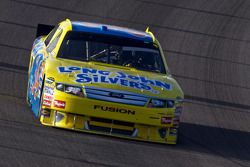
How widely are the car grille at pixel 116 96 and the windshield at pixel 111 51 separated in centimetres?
112

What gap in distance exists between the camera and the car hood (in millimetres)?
10756

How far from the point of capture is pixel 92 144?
9984mm

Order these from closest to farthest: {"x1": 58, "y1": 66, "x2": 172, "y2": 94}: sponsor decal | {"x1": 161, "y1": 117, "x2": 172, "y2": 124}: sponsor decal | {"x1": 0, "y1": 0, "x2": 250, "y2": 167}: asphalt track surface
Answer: {"x1": 0, "y1": 0, "x2": 250, "y2": 167}: asphalt track surface → {"x1": 161, "y1": 117, "x2": 172, "y2": 124}: sponsor decal → {"x1": 58, "y1": 66, "x2": 172, "y2": 94}: sponsor decal

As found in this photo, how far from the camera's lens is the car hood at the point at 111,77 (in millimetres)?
10756

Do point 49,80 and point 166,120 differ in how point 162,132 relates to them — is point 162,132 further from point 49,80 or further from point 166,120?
point 49,80

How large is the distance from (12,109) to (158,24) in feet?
35.0

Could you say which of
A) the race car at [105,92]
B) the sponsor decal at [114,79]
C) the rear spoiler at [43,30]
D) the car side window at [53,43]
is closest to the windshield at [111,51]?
the race car at [105,92]

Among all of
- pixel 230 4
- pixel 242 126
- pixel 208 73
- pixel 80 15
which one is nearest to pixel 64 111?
pixel 242 126

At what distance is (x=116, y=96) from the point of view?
10664 millimetres

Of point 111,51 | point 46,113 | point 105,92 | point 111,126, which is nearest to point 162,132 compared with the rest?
point 111,126

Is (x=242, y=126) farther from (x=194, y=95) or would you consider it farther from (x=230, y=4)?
(x=230, y=4)

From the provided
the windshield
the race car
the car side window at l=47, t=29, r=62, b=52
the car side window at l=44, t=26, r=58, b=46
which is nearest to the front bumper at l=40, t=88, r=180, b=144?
the race car

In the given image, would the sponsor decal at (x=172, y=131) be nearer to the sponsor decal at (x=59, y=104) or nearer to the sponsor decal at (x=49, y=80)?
the sponsor decal at (x=59, y=104)

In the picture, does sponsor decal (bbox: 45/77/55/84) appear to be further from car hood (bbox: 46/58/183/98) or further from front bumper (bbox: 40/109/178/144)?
front bumper (bbox: 40/109/178/144)
